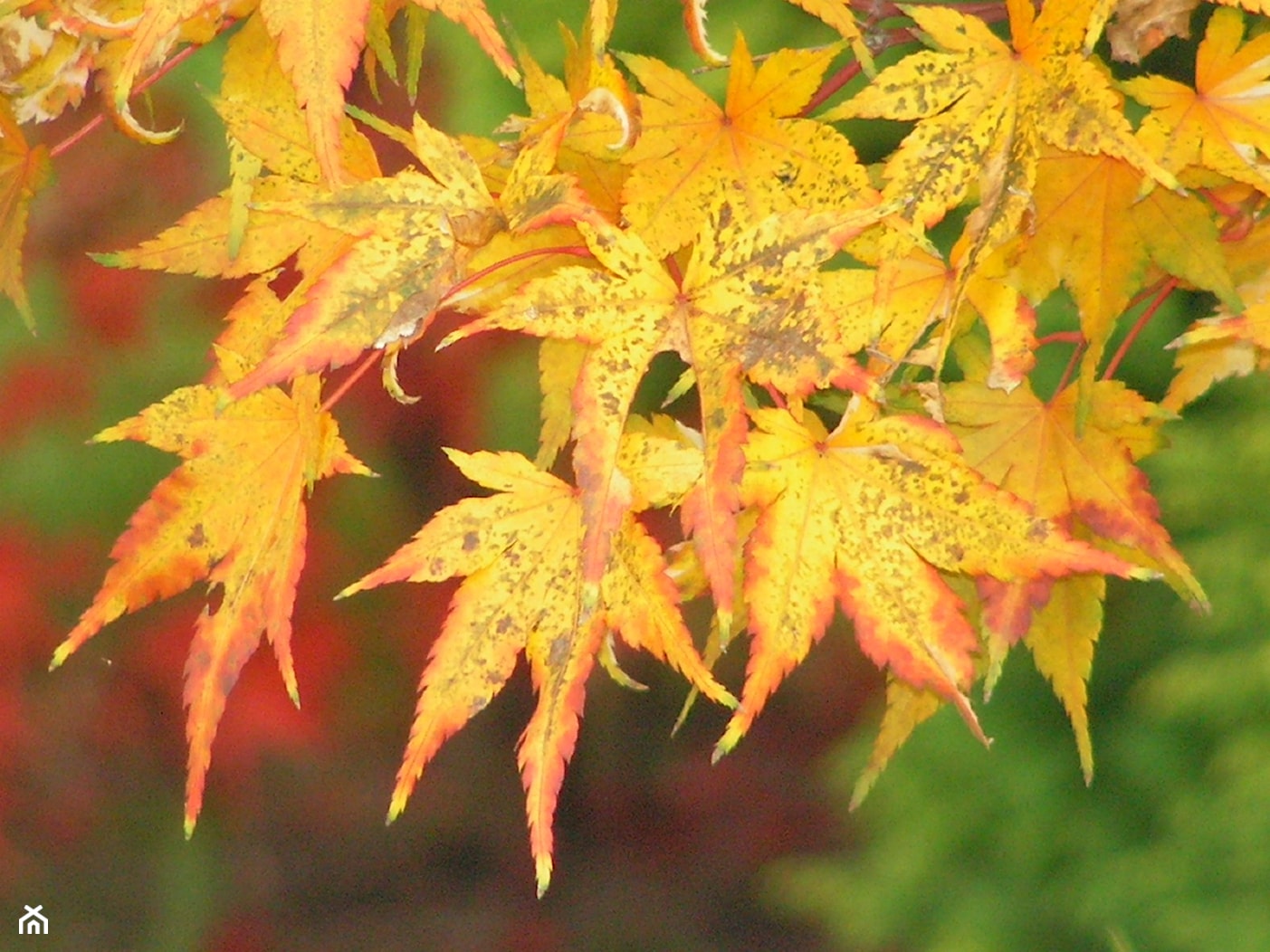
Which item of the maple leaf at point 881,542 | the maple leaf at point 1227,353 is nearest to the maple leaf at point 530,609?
the maple leaf at point 881,542

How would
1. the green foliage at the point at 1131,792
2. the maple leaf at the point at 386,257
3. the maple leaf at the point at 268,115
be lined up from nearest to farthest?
the maple leaf at the point at 386,257 → the maple leaf at the point at 268,115 → the green foliage at the point at 1131,792

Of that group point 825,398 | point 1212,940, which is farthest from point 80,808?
point 825,398

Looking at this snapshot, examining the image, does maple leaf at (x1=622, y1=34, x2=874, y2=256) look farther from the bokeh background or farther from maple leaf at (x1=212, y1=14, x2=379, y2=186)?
the bokeh background

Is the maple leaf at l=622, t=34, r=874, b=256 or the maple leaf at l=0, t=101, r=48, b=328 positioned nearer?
the maple leaf at l=622, t=34, r=874, b=256

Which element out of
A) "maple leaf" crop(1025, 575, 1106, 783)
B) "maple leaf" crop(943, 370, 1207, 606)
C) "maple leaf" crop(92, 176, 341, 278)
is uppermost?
"maple leaf" crop(92, 176, 341, 278)

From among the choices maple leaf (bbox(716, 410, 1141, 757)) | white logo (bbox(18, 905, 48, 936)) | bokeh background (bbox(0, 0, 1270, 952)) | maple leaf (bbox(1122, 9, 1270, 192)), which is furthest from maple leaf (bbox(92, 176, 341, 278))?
white logo (bbox(18, 905, 48, 936))

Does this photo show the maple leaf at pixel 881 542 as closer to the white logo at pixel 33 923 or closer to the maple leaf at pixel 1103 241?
the maple leaf at pixel 1103 241

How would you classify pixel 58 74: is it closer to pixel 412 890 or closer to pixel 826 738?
pixel 826 738
